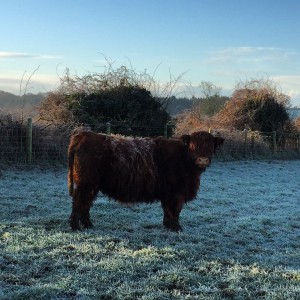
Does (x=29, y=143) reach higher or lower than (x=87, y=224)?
higher

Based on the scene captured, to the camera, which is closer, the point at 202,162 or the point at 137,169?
the point at 137,169

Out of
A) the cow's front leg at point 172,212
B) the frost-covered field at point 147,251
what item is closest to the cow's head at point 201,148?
the cow's front leg at point 172,212

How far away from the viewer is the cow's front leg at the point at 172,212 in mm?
7578

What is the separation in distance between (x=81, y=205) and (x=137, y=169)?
1020mm

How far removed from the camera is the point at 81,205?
7.23 metres

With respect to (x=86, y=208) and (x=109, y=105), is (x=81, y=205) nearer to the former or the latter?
(x=86, y=208)

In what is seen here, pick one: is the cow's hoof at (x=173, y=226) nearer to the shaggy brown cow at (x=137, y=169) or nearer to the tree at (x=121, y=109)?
the shaggy brown cow at (x=137, y=169)

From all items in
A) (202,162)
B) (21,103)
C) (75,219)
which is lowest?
(75,219)

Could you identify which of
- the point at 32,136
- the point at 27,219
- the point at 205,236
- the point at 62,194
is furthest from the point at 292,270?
the point at 32,136

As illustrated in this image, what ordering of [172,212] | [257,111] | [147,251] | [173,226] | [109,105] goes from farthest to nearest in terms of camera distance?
1. [257,111]
2. [109,105]
3. [172,212]
4. [173,226]
5. [147,251]

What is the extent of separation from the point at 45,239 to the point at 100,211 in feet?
8.80

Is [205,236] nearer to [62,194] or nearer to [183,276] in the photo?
[183,276]

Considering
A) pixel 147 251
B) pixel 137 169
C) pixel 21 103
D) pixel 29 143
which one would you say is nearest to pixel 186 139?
pixel 137 169

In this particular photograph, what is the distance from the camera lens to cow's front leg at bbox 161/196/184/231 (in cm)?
758
